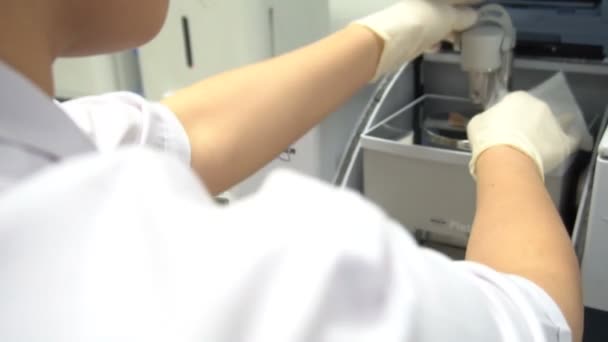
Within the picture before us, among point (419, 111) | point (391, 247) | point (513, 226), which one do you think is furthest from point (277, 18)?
point (391, 247)

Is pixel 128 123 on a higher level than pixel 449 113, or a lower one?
higher

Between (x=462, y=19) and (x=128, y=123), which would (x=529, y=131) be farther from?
(x=128, y=123)

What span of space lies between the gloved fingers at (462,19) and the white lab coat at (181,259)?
30.2 inches

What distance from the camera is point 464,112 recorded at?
3.84 ft

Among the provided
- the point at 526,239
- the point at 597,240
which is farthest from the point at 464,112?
the point at 526,239

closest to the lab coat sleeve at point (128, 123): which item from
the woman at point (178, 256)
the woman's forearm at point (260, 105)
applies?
the woman's forearm at point (260, 105)

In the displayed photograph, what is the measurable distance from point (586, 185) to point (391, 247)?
0.68m

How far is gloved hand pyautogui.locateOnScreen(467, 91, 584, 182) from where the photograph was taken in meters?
0.84

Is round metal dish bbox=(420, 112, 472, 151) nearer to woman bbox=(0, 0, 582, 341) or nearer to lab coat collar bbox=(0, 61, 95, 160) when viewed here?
woman bbox=(0, 0, 582, 341)

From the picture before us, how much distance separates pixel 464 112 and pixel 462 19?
0.18m

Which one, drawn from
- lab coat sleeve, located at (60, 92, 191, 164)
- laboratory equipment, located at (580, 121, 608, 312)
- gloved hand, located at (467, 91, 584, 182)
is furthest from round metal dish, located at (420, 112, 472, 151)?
lab coat sleeve, located at (60, 92, 191, 164)

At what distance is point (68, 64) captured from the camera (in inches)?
50.5

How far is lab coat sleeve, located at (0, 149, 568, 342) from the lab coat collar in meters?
0.04

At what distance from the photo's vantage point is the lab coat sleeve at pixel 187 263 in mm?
282
